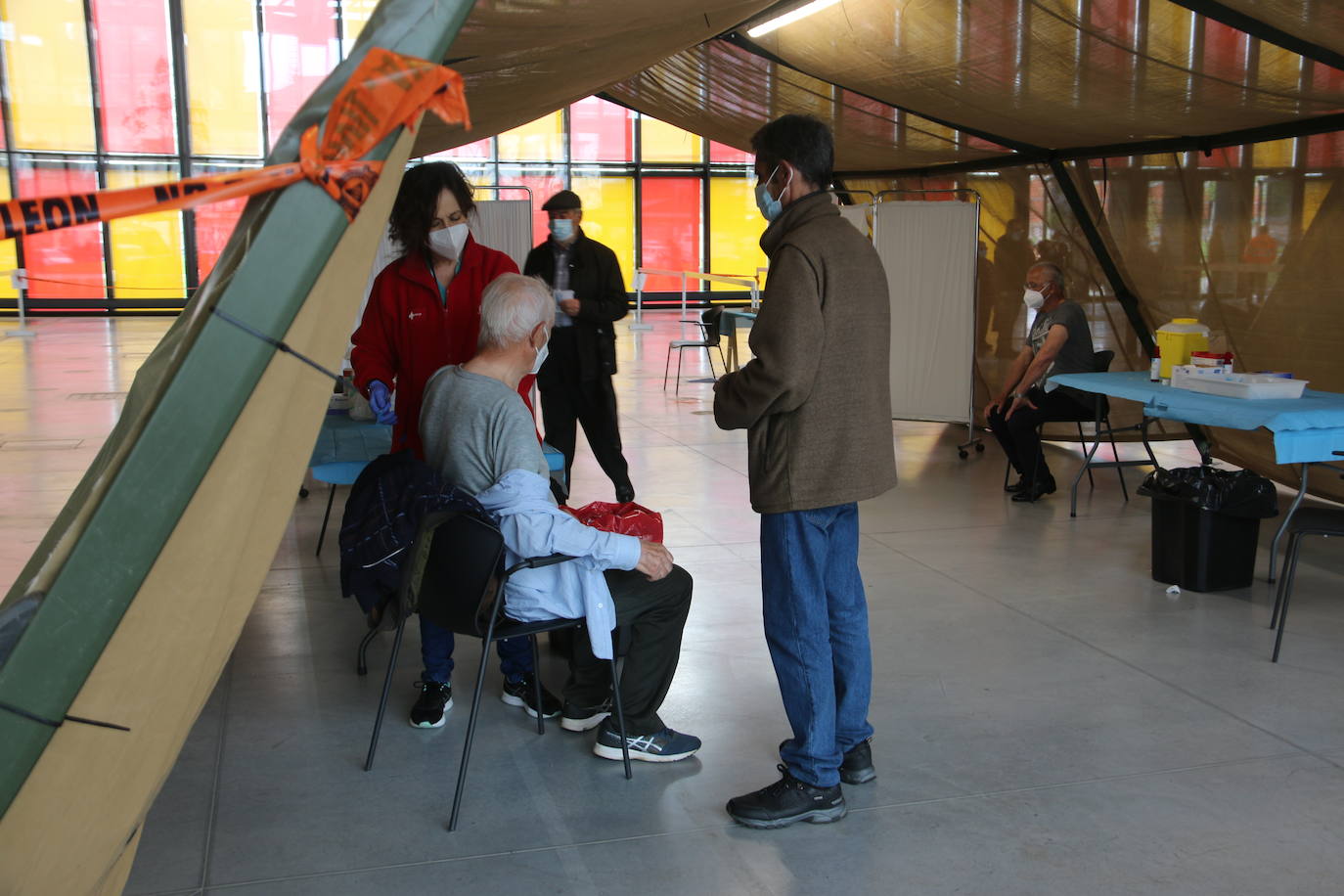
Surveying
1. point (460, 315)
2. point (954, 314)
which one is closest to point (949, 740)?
point (460, 315)

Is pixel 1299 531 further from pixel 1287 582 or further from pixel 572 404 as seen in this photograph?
pixel 572 404

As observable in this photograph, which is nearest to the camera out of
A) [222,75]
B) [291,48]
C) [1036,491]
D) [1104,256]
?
[1036,491]

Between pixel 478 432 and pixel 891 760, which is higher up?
pixel 478 432

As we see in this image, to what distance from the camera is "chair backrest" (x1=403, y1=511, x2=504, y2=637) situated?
8.74 feet

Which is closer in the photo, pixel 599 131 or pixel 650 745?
pixel 650 745

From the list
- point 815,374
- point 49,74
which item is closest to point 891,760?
point 815,374

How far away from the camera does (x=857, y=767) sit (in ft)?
9.58

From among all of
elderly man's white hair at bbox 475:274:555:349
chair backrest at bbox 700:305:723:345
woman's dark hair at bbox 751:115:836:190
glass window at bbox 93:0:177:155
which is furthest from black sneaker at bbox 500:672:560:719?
glass window at bbox 93:0:177:155

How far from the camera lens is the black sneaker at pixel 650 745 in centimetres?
304

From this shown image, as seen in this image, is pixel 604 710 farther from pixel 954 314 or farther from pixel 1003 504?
pixel 954 314

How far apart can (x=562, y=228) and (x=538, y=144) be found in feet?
54.4

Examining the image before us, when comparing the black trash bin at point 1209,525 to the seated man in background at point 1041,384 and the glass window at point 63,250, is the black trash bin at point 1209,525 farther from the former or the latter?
the glass window at point 63,250

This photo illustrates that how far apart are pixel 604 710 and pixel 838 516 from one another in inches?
39.4

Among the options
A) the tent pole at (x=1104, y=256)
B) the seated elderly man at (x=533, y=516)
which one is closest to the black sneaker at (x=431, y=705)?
the seated elderly man at (x=533, y=516)
